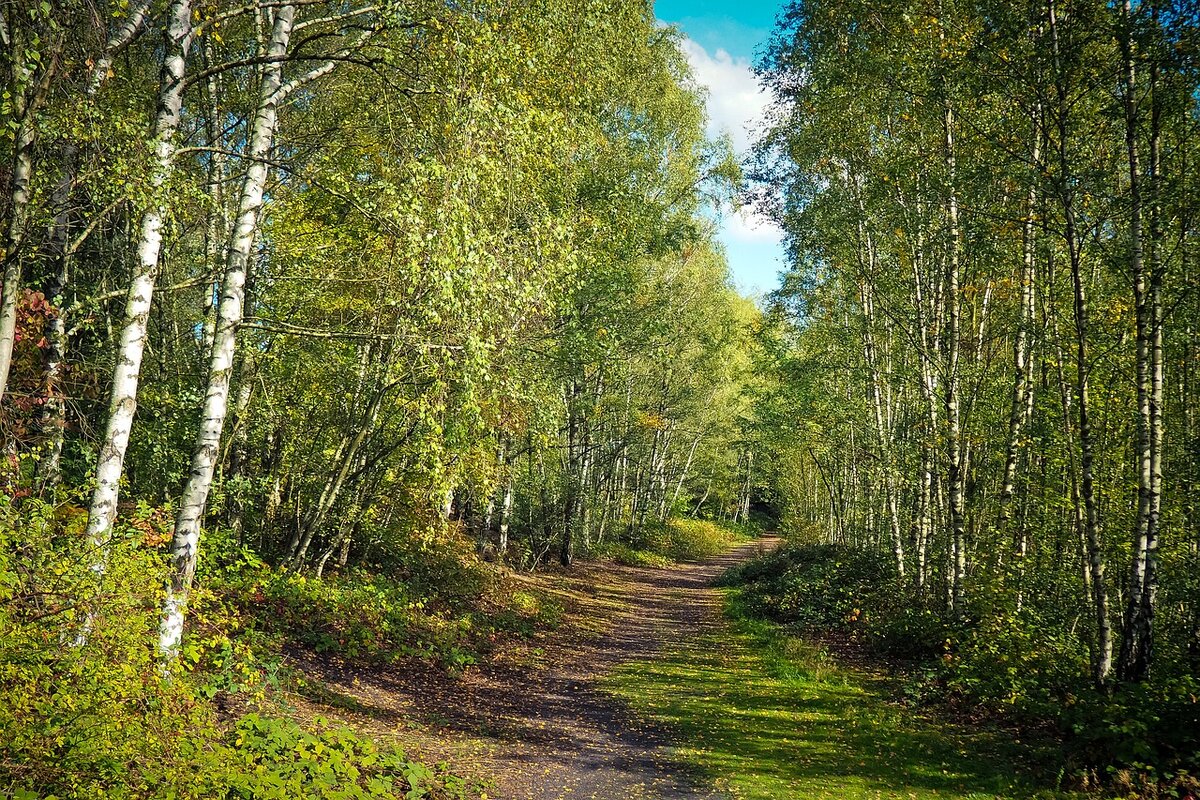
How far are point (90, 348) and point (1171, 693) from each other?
14856 mm

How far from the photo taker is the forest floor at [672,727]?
24.1ft

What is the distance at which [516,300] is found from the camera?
26.7ft

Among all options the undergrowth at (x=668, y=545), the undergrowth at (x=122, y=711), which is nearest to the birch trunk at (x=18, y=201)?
the undergrowth at (x=122, y=711)

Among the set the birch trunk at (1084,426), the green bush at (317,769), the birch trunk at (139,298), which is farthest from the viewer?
the birch trunk at (1084,426)

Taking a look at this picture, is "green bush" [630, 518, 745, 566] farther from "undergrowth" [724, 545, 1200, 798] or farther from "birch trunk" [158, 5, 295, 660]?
"birch trunk" [158, 5, 295, 660]

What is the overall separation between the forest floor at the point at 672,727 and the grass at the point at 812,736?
0.09 feet

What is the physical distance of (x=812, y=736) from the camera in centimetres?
895

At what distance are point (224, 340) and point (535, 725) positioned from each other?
6381mm

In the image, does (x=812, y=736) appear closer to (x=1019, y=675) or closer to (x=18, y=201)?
(x=1019, y=675)

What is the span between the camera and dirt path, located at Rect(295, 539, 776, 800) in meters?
7.33

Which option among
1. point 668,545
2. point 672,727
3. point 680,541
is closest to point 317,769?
point 672,727

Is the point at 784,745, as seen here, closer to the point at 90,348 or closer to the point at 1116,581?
the point at 1116,581

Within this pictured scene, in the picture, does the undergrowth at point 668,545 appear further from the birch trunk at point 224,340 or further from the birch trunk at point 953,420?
the birch trunk at point 224,340

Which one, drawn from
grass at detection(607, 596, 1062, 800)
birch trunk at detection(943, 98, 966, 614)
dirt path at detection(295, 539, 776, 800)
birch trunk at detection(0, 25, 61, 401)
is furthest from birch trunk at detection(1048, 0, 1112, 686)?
birch trunk at detection(0, 25, 61, 401)
